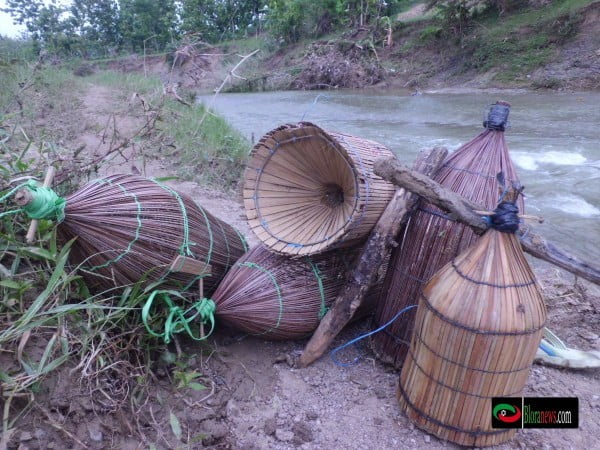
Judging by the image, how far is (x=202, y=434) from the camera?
1.79 metres

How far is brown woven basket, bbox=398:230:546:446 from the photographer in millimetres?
1673

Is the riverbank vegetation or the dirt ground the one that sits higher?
the riverbank vegetation

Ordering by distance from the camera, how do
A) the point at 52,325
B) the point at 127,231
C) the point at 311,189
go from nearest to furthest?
the point at 52,325 < the point at 127,231 < the point at 311,189

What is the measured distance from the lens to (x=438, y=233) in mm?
2117

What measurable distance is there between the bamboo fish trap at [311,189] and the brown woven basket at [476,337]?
535 millimetres

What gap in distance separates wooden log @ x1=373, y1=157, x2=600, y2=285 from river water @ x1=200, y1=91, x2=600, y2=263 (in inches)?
31.7

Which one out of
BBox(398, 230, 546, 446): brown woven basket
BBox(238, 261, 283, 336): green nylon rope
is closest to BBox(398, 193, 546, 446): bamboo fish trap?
BBox(398, 230, 546, 446): brown woven basket

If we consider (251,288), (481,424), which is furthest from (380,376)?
(251,288)

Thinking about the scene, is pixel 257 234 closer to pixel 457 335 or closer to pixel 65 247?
pixel 65 247

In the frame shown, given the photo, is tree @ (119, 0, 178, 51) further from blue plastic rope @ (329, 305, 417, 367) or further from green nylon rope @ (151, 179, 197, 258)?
blue plastic rope @ (329, 305, 417, 367)

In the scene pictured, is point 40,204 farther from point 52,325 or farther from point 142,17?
point 142,17

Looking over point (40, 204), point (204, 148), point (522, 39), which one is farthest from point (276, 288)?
point (522, 39)

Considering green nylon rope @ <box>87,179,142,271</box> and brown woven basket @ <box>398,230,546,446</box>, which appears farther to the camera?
green nylon rope @ <box>87,179,142,271</box>

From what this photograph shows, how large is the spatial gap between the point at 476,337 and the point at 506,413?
1.30 feet
